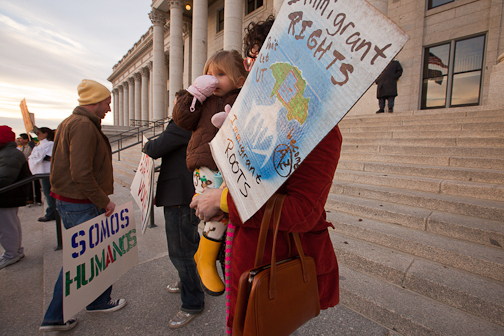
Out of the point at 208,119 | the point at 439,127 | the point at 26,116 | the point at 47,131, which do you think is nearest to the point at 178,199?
the point at 208,119

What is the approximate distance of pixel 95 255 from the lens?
212 centimetres

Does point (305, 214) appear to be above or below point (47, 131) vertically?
below

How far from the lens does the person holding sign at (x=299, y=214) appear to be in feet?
3.07

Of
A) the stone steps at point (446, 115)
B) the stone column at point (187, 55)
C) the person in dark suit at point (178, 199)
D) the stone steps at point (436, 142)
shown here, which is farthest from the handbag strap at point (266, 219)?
the stone column at point (187, 55)

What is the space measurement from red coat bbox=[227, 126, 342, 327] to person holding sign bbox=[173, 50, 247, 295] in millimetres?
306

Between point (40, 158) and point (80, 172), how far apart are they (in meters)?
4.88

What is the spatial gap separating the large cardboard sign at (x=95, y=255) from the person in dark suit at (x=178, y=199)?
610 millimetres

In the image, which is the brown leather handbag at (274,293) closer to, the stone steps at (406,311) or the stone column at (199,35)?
the stone steps at (406,311)

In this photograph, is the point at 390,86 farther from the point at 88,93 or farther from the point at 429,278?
the point at 88,93

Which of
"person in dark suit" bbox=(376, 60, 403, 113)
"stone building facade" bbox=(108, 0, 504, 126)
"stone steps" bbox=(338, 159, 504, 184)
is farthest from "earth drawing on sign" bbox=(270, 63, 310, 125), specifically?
"person in dark suit" bbox=(376, 60, 403, 113)

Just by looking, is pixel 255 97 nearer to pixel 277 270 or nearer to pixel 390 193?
pixel 277 270

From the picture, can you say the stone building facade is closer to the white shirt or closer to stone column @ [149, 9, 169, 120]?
the white shirt

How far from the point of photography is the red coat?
0.93 meters

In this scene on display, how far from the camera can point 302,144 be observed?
2.27ft
